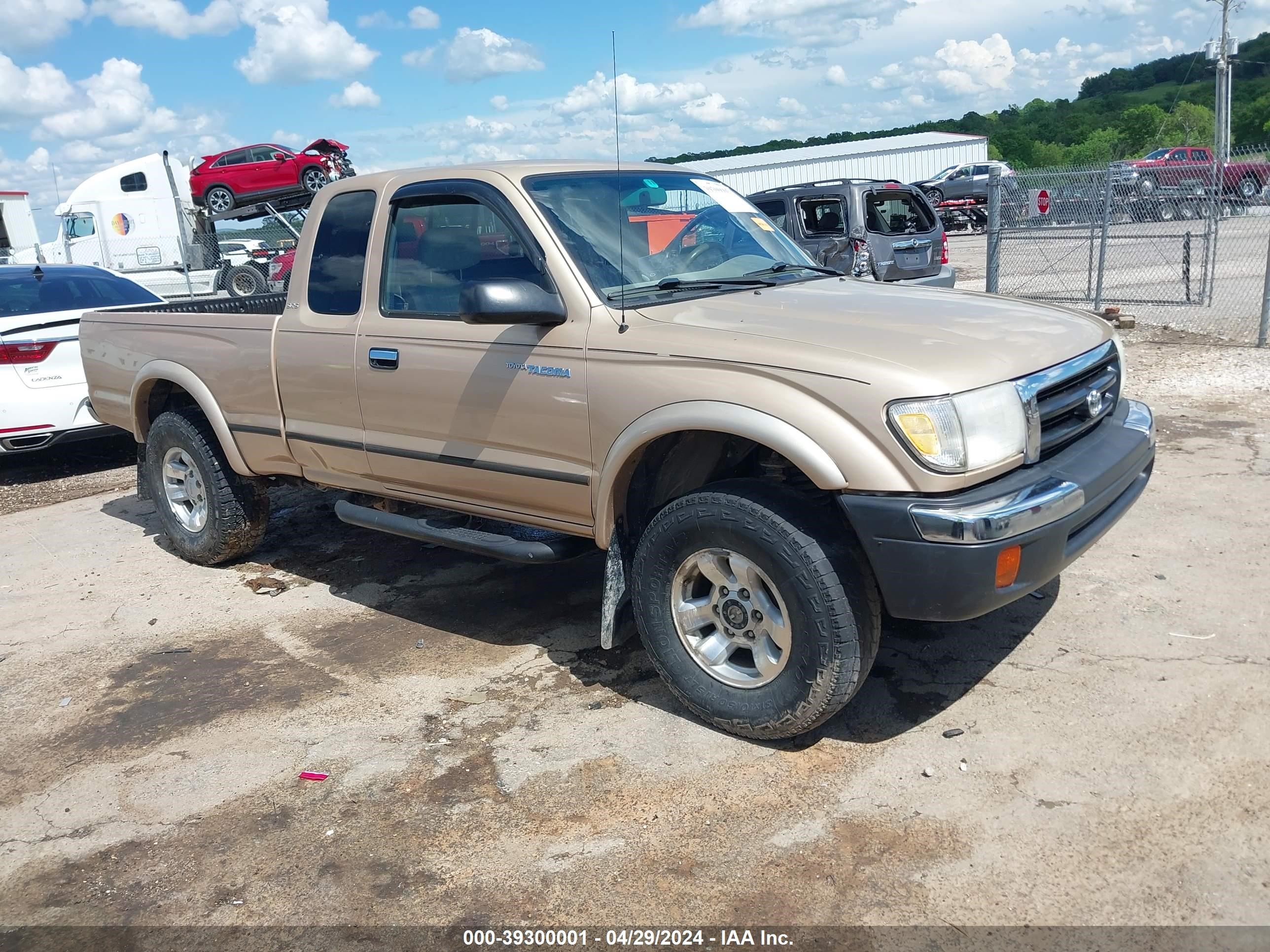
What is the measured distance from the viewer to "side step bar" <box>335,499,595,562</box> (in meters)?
4.16

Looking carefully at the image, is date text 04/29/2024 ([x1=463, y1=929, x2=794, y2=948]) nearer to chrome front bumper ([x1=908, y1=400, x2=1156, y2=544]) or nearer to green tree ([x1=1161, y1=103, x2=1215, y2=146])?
chrome front bumper ([x1=908, y1=400, x2=1156, y2=544])

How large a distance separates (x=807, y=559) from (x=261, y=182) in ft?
72.3

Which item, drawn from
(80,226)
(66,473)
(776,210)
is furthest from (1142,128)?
(66,473)

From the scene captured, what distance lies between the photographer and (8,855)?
330cm

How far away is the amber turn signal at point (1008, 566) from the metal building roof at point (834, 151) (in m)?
40.1

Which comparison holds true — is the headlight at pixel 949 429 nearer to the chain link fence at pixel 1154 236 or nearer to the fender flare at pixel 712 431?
the fender flare at pixel 712 431

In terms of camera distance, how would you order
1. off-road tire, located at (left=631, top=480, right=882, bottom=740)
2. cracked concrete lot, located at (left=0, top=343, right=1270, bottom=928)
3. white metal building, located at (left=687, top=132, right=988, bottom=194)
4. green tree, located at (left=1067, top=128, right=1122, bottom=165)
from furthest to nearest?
green tree, located at (left=1067, top=128, right=1122, bottom=165) → white metal building, located at (left=687, top=132, right=988, bottom=194) → off-road tire, located at (left=631, top=480, right=882, bottom=740) → cracked concrete lot, located at (left=0, top=343, right=1270, bottom=928)

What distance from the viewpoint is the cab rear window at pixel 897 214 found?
12.2 meters

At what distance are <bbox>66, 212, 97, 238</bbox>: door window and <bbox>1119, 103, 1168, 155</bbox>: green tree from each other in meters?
52.2

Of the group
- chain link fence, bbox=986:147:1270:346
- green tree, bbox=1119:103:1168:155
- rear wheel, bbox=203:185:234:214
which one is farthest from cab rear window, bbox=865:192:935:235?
green tree, bbox=1119:103:1168:155

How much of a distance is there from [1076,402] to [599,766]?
207 centimetres

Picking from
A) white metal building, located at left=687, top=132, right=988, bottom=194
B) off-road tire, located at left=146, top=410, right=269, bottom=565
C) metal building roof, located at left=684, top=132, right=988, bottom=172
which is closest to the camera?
off-road tire, located at left=146, top=410, right=269, bottom=565

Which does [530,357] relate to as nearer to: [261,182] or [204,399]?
[204,399]

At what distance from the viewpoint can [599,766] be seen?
141 inches
